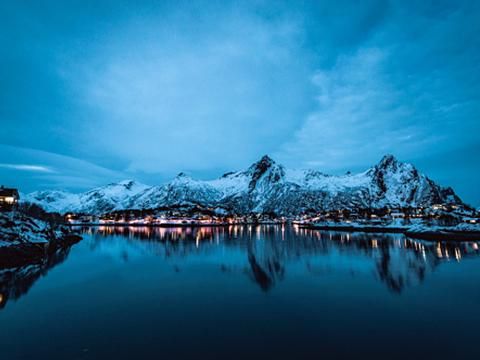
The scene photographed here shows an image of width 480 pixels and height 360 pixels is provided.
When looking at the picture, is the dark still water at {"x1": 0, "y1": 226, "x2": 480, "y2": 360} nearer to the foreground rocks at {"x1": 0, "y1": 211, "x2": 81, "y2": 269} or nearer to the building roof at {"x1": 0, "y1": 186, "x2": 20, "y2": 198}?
the foreground rocks at {"x1": 0, "y1": 211, "x2": 81, "y2": 269}

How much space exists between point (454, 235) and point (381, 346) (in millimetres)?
62716

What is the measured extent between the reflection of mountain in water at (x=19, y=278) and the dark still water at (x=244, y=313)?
0.25ft

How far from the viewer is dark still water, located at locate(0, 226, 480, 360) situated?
34.4 ft

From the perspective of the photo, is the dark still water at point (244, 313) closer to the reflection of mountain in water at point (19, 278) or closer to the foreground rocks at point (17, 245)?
the reflection of mountain in water at point (19, 278)

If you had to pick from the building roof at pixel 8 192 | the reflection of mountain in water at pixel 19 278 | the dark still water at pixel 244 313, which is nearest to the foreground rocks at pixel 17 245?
the reflection of mountain in water at pixel 19 278

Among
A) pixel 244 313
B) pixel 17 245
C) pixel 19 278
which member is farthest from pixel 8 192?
pixel 244 313

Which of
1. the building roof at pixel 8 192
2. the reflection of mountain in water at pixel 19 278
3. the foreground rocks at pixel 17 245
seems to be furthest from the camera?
the building roof at pixel 8 192

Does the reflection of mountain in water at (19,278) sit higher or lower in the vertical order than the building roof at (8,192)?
lower

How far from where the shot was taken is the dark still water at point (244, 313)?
10.5 metres

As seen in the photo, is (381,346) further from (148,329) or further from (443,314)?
(148,329)

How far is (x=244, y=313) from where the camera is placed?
47.8 ft

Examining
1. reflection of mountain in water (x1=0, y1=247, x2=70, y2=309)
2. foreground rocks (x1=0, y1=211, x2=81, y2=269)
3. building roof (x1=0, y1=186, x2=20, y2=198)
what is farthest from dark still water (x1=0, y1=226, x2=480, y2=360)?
building roof (x1=0, y1=186, x2=20, y2=198)

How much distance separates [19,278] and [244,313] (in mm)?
21273

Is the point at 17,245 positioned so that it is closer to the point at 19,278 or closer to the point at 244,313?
the point at 19,278
